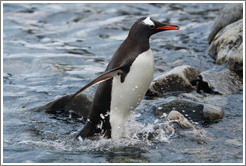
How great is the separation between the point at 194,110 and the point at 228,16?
4.17 metres

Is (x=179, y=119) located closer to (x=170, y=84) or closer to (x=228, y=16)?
(x=170, y=84)

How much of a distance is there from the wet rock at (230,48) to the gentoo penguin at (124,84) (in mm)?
2894

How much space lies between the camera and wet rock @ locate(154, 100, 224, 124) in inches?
229

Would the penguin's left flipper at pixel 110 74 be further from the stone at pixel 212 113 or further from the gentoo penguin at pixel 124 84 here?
the stone at pixel 212 113

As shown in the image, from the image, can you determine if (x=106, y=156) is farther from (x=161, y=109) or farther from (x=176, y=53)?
(x=176, y=53)

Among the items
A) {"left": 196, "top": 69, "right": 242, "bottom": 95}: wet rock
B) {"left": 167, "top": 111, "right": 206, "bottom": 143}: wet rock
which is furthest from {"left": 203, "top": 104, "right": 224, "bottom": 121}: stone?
{"left": 196, "top": 69, "right": 242, "bottom": 95}: wet rock

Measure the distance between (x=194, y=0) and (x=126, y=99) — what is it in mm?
8943

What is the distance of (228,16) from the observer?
373 inches

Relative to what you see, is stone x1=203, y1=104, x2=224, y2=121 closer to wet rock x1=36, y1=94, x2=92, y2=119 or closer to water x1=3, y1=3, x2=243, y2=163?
water x1=3, y1=3, x2=243, y2=163

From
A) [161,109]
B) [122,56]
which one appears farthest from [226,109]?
[122,56]

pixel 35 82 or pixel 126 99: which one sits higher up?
pixel 126 99

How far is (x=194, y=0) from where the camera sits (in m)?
13.4

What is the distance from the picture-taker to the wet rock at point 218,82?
6895 millimetres

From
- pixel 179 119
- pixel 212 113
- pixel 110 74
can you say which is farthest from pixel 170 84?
pixel 110 74
